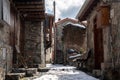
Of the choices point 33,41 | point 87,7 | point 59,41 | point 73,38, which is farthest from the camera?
point 59,41

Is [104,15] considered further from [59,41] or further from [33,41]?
[59,41]

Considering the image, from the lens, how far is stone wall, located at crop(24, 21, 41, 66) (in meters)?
13.3

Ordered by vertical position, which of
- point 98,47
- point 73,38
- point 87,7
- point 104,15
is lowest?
point 98,47

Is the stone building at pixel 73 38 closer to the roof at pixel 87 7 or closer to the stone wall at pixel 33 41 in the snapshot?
the stone wall at pixel 33 41

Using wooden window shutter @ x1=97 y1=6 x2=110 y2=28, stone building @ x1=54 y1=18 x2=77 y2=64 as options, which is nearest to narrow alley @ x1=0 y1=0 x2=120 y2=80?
wooden window shutter @ x1=97 y1=6 x2=110 y2=28

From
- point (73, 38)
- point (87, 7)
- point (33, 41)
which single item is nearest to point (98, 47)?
point (87, 7)

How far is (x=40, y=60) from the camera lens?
13359 millimetres

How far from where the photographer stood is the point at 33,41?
13.4 m

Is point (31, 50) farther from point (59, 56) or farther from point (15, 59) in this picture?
point (59, 56)

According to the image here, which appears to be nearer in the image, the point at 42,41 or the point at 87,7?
the point at 87,7

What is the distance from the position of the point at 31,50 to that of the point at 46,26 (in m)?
7.36

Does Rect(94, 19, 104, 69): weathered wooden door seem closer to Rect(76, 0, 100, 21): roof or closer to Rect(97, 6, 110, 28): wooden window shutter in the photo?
Rect(76, 0, 100, 21): roof

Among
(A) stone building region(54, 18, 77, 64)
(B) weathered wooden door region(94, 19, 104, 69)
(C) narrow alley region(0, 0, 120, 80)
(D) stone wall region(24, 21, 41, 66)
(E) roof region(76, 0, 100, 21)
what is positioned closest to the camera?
(C) narrow alley region(0, 0, 120, 80)

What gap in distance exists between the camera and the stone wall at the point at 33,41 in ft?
43.7
